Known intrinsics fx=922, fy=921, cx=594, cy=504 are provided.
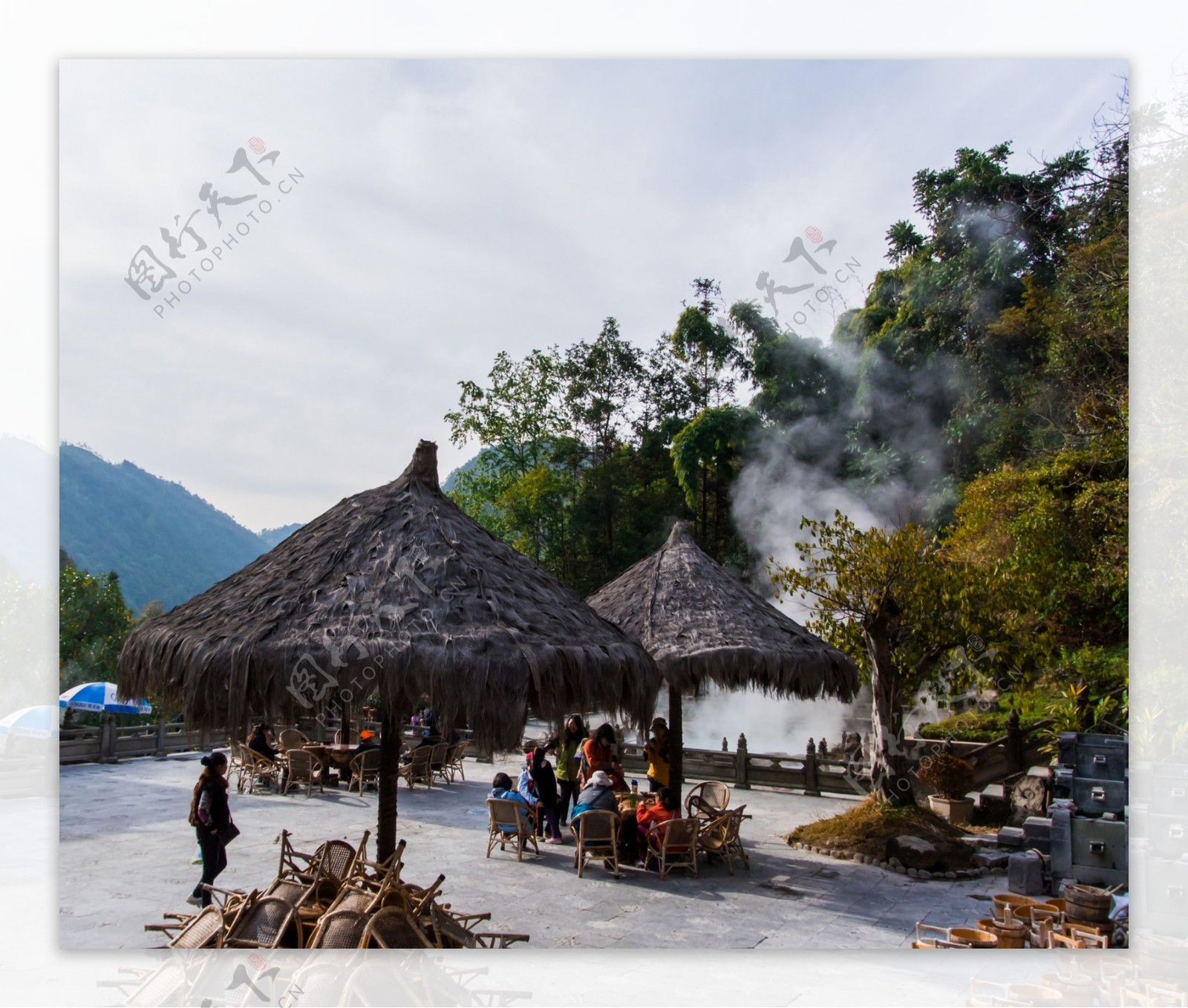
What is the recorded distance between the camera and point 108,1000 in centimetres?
550

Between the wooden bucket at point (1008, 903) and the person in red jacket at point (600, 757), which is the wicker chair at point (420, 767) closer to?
the person in red jacket at point (600, 757)

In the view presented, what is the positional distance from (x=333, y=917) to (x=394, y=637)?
1571mm

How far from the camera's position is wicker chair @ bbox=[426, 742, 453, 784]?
43.2 ft

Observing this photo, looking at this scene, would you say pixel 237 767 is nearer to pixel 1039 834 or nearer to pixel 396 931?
pixel 396 931

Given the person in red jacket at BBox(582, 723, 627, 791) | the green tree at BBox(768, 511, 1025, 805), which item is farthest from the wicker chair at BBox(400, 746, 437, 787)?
the green tree at BBox(768, 511, 1025, 805)

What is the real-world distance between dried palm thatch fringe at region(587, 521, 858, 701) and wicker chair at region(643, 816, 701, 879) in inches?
53.2

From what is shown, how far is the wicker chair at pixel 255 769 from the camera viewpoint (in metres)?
12.4

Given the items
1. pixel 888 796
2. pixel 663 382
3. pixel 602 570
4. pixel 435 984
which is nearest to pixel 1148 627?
pixel 888 796

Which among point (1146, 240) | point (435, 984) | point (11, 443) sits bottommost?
point (435, 984)

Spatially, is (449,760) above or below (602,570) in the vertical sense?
below

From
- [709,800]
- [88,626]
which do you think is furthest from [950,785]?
[88,626]

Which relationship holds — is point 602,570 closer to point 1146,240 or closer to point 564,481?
point 564,481

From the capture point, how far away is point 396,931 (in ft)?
15.6

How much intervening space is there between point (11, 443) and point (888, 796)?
8815 millimetres
